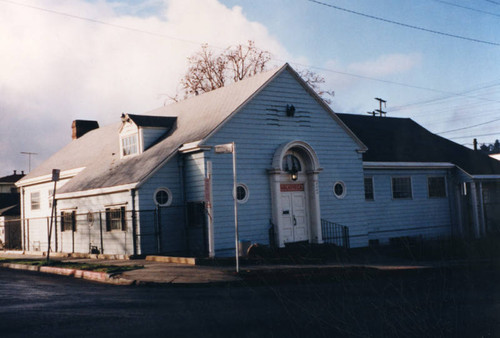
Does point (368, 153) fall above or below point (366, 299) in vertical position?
above

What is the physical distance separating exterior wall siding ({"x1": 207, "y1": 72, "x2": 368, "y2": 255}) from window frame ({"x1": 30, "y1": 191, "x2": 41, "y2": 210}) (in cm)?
1708

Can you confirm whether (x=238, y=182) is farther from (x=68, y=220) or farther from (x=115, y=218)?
(x=68, y=220)

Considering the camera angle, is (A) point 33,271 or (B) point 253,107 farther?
(B) point 253,107

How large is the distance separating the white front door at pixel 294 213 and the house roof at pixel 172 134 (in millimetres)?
3647

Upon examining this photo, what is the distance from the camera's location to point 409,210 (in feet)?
87.7

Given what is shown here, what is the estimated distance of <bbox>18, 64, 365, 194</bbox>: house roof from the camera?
803 inches

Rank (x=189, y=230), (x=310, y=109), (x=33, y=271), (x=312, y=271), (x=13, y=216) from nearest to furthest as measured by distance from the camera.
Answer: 1. (x=312, y=271)
2. (x=33, y=271)
3. (x=189, y=230)
4. (x=310, y=109)
5. (x=13, y=216)

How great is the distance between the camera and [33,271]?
1875 centimetres

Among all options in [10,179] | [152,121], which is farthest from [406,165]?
[10,179]

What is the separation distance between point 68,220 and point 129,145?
4.72m

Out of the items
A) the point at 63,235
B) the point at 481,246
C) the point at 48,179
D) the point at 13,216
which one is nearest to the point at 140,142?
the point at 63,235

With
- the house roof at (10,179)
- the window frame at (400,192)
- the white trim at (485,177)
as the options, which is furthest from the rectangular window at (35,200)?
the house roof at (10,179)

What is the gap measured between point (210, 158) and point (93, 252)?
23.3 ft

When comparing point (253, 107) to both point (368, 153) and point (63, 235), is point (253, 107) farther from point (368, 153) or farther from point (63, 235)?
point (63, 235)
